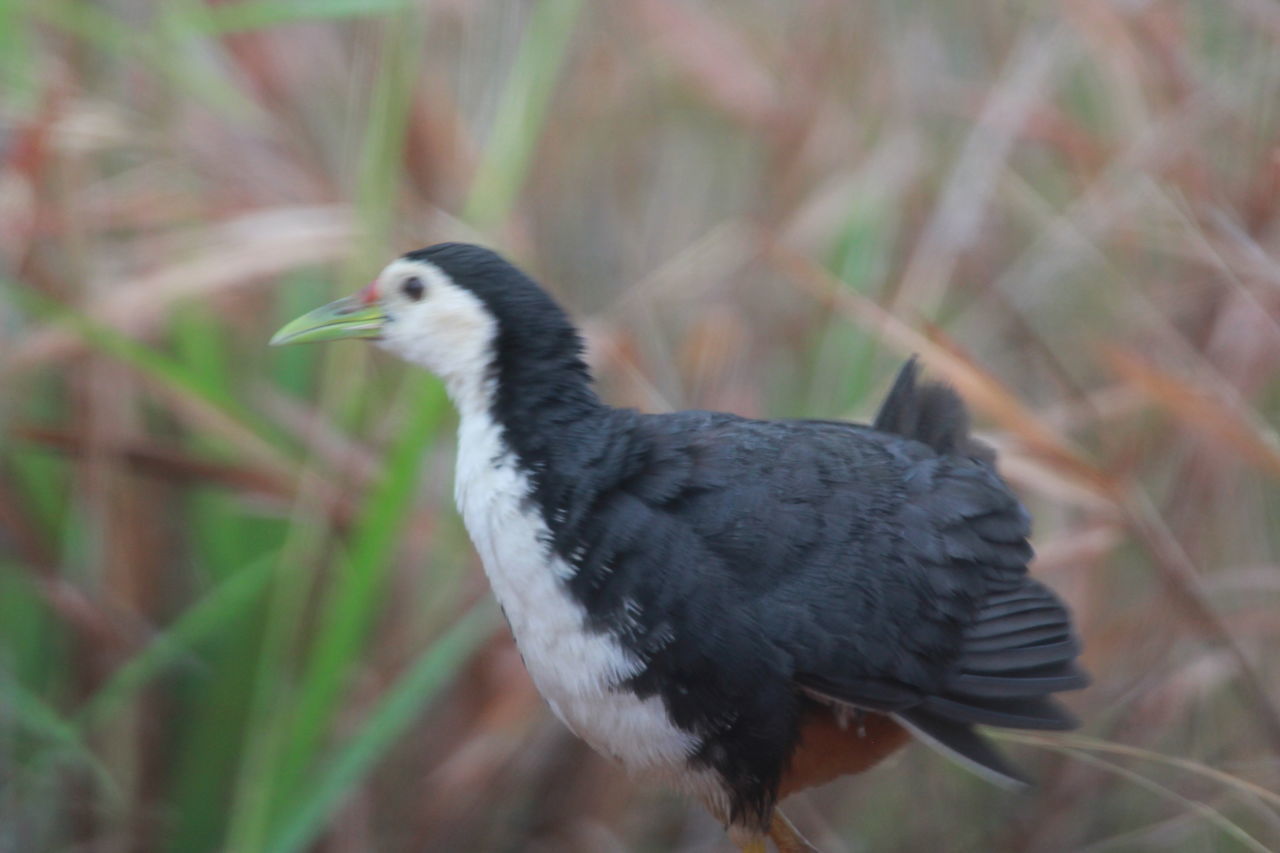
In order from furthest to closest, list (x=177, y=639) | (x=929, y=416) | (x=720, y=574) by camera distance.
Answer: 1. (x=177, y=639)
2. (x=929, y=416)
3. (x=720, y=574)

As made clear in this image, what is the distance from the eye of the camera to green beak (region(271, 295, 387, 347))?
157 centimetres

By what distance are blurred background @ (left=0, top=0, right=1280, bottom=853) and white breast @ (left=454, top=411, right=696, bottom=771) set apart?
1.17ft

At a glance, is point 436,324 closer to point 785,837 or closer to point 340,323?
point 340,323

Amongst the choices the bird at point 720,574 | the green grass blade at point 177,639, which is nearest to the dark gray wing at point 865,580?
the bird at point 720,574

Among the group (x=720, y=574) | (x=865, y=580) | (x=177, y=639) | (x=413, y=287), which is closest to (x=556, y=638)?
(x=720, y=574)

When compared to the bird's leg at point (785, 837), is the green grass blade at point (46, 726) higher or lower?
lower

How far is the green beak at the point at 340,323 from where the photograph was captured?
157 centimetres

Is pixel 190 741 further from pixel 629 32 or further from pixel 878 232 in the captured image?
pixel 629 32

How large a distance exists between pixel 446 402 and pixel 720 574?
0.57 metres

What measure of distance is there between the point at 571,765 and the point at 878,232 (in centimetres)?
106

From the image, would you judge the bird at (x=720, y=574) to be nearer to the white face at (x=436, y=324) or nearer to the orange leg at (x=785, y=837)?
the white face at (x=436, y=324)

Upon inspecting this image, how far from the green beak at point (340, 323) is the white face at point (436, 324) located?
0.6 inches

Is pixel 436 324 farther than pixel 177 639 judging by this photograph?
No

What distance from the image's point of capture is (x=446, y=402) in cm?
184
